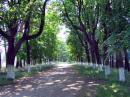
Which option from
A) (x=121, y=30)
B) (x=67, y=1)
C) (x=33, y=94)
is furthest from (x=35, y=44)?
(x=121, y=30)

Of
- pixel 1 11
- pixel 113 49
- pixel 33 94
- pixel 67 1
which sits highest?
pixel 67 1

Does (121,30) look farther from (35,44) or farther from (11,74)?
(35,44)

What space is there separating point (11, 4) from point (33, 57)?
1329 inches

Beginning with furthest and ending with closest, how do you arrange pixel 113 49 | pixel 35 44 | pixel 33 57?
pixel 33 57 → pixel 35 44 → pixel 113 49

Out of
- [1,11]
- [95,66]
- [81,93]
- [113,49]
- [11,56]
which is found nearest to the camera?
[113,49]

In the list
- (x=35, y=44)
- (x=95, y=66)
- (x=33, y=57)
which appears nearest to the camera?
(x=95, y=66)

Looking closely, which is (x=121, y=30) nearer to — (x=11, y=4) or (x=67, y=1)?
(x=11, y=4)

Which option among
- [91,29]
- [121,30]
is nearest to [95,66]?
[91,29]

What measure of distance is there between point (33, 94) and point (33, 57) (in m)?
43.7

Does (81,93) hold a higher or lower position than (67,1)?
lower

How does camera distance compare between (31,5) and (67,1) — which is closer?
(31,5)

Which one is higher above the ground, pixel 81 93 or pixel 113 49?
pixel 113 49

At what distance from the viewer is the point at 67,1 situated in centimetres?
4641

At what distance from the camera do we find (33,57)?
62.6 meters
